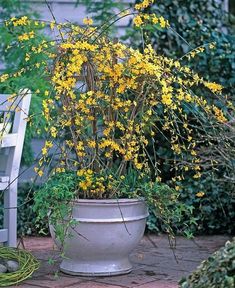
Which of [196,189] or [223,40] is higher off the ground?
[223,40]

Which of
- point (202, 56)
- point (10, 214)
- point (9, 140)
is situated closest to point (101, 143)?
point (9, 140)

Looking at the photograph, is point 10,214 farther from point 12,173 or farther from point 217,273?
point 217,273

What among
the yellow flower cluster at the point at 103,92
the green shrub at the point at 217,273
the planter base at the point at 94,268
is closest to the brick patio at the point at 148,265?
the planter base at the point at 94,268

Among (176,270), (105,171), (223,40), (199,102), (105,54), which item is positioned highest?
(223,40)

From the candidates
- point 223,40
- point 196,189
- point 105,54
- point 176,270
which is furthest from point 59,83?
point 223,40

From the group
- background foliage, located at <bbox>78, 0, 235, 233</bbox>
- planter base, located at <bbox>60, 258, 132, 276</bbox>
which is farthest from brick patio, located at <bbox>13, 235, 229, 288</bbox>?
background foliage, located at <bbox>78, 0, 235, 233</bbox>

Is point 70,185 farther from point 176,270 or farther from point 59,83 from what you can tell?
point 176,270

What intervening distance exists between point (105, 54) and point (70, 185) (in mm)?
734

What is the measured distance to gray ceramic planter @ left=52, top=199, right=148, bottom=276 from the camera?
156 inches

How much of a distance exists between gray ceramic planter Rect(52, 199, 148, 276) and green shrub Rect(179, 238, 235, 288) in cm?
128

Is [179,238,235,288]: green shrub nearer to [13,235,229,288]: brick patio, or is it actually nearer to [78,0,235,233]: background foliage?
[13,235,229,288]: brick patio

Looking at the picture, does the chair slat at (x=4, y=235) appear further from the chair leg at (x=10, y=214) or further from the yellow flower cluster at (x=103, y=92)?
the yellow flower cluster at (x=103, y=92)

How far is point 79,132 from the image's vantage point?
4078 mm

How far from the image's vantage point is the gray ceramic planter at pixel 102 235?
3.97 meters
